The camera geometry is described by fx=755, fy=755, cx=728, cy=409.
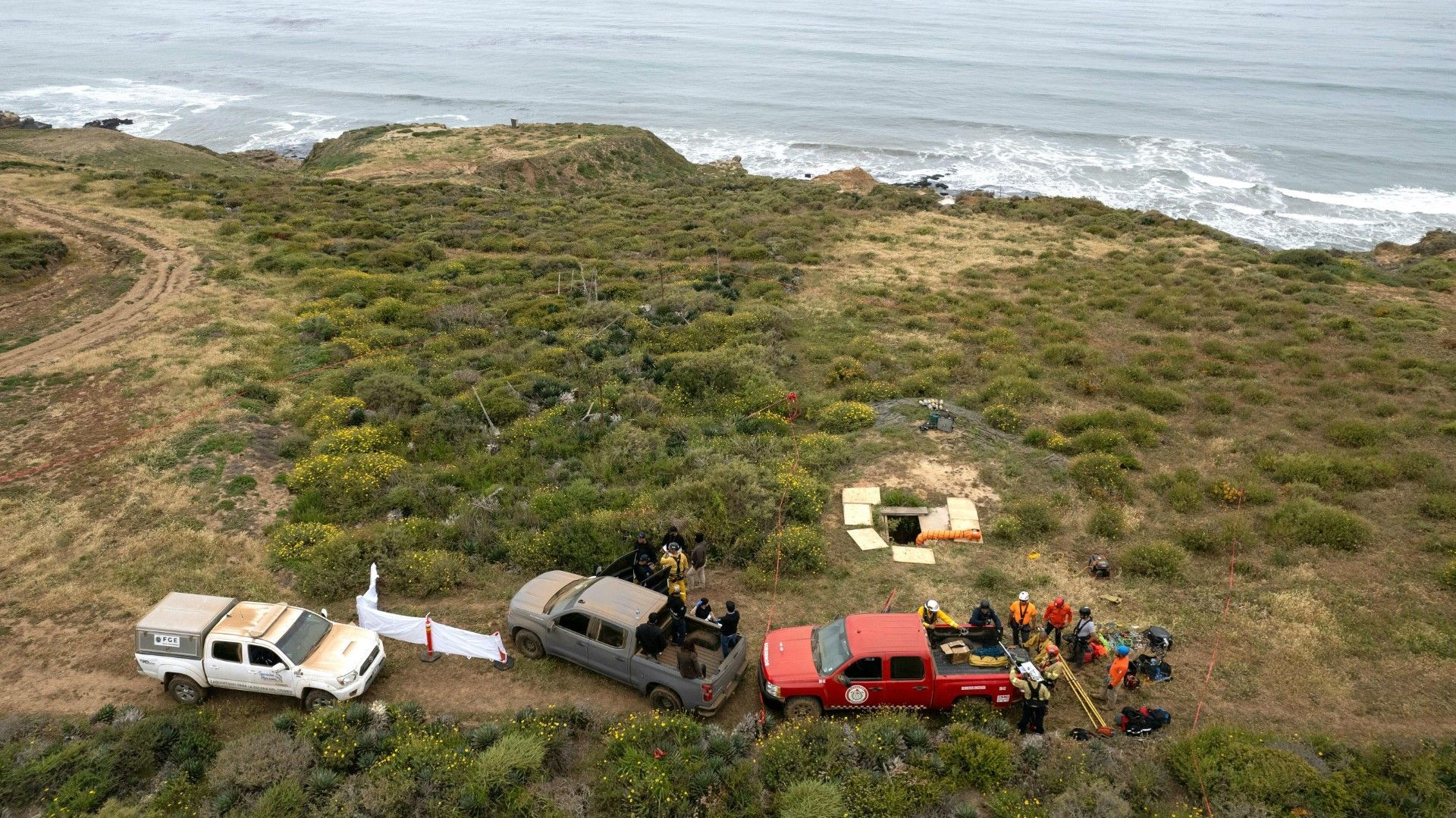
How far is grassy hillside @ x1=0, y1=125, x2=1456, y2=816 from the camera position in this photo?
1030 cm

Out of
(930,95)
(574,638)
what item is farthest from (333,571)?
(930,95)

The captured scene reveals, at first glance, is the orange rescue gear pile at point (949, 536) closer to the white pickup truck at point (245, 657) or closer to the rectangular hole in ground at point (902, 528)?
the rectangular hole in ground at point (902, 528)

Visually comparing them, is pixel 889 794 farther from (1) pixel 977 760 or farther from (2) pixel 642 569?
(2) pixel 642 569

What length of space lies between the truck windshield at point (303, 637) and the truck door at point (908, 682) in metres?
9.02

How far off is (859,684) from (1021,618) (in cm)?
334

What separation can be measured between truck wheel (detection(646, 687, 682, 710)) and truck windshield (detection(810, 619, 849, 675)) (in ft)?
7.19

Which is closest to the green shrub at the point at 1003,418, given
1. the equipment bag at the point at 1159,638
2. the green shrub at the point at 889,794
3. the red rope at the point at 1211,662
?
the red rope at the point at 1211,662

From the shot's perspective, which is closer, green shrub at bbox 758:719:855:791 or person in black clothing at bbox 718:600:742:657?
green shrub at bbox 758:719:855:791

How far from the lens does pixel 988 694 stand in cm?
1161

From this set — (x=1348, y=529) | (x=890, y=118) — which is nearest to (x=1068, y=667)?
(x=1348, y=529)

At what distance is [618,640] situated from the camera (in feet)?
39.2

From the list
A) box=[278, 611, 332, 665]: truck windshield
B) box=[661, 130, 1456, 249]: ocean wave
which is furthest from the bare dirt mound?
box=[278, 611, 332, 665]: truck windshield

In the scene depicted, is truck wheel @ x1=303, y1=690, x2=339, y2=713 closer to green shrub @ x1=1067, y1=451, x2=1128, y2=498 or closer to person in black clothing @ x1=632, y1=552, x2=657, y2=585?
person in black clothing @ x1=632, y1=552, x2=657, y2=585

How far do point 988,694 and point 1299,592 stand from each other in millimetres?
7566
